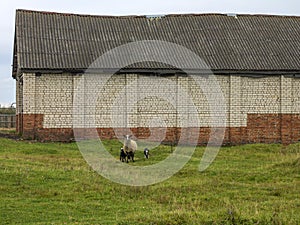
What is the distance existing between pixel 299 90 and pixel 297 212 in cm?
2000

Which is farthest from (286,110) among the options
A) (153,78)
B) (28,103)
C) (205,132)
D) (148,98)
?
(28,103)

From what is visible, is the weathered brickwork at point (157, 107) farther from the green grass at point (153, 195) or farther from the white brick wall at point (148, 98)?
the green grass at point (153, 195)

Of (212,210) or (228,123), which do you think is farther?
(228,123)

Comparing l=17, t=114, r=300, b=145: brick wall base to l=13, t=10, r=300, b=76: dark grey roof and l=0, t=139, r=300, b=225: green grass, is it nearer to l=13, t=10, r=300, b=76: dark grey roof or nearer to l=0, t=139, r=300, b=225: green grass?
l=13, t=10, r=300, b=76: dark grey roof

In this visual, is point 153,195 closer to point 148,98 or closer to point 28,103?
point 28,103

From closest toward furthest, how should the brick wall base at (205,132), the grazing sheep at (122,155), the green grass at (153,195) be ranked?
1. the green grass at (153,195)
2. the grazing sheep at (122,155)
3. the brick wall base at (205,132)

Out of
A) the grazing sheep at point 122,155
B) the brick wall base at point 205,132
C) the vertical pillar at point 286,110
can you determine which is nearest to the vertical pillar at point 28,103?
the brick wall base at point 205,132

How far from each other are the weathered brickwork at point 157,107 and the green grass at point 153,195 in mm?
8769

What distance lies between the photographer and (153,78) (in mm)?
28953

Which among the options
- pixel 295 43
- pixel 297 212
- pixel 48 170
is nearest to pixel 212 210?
pixel 297 212

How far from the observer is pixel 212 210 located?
36.7ft

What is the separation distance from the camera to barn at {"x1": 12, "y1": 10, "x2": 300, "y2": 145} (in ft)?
91.6

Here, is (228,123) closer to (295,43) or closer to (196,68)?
(196,68)

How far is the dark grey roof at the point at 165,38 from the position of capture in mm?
28547
